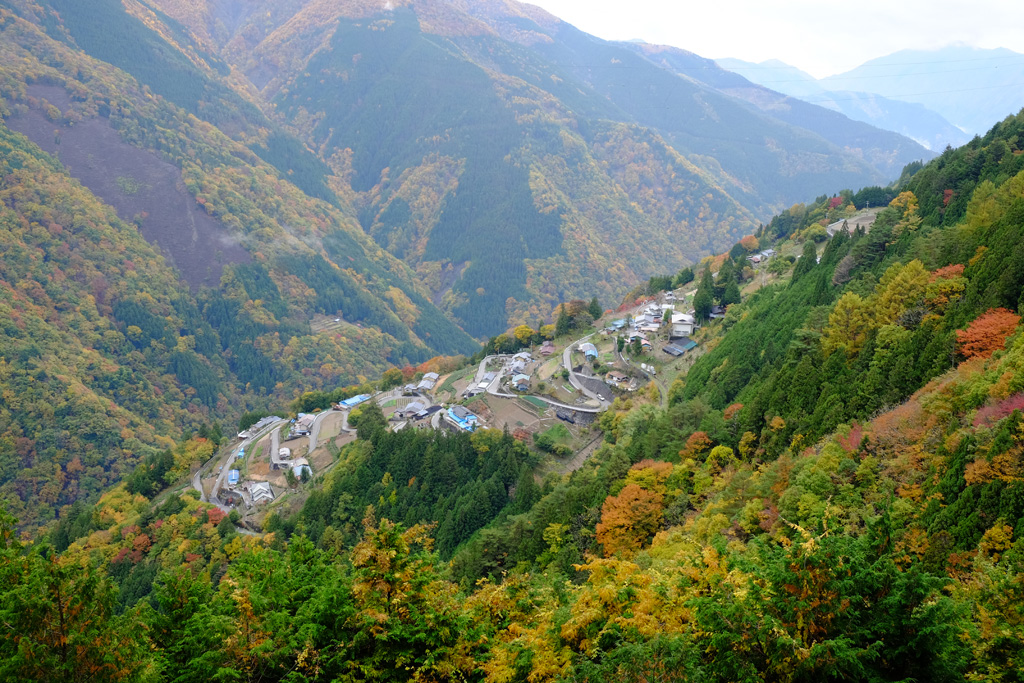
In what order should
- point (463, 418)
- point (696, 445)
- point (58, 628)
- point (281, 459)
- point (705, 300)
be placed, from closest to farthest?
point (58, 628) < point (696, 445) < point (463, 418) < point (705, 300) < point (281, 459)

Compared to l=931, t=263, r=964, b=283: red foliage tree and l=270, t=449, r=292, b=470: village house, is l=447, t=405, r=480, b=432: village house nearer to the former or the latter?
l=270, t=449, r=292, b=470: village house

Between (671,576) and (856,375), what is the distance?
19277 mm

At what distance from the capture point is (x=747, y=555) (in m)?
20.2

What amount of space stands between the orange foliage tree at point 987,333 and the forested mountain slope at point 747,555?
0.10 m

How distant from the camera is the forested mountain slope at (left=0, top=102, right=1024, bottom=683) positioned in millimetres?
14211

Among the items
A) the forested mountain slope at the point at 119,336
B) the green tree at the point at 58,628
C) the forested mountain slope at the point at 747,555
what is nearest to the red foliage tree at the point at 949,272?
the forested mountain slope at the point at 747,555

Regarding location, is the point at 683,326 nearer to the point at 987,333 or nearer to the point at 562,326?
the point at 562,326

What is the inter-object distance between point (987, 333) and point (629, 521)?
18.0m

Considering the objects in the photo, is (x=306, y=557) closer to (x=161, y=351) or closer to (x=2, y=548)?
(x=2, y=548)

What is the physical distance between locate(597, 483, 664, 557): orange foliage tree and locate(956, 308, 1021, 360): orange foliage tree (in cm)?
1566

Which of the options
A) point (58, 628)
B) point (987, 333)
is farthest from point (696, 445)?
point (58, 628)

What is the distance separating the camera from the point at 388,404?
8725cm

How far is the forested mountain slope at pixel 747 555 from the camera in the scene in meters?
14.2

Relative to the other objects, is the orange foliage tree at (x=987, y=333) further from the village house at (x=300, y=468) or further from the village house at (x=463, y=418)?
the village house at (x=300, y=468)
